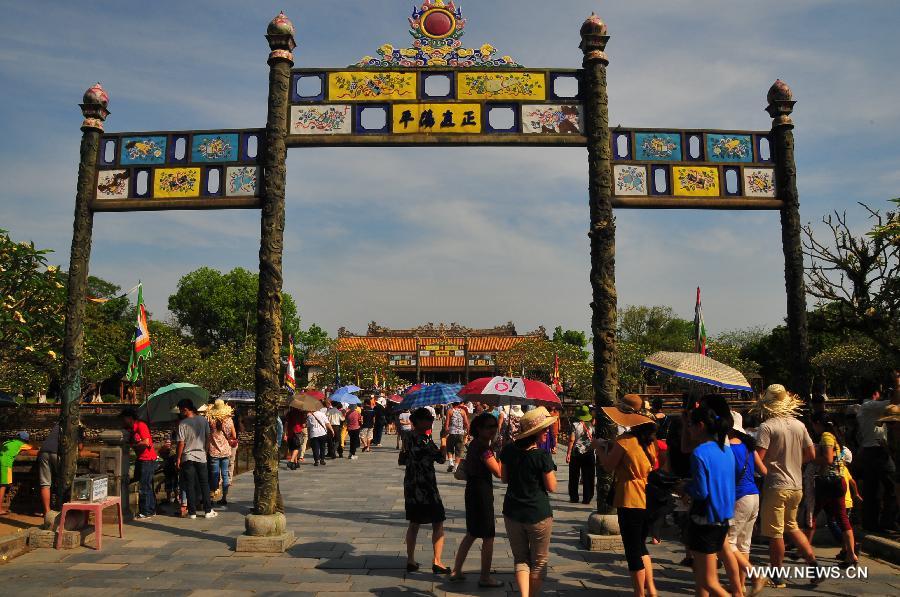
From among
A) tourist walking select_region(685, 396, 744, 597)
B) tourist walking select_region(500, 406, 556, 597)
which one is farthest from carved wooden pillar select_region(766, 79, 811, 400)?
tourist walking select_region(500, 406, 556, 597)

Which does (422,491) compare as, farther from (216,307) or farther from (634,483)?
(216,307)

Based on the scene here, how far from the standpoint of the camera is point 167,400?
12414 mm

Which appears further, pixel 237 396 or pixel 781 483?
pixel 237 396

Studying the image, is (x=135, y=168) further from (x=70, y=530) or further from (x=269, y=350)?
(x=70, y=530)

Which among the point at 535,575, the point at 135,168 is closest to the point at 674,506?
the point at 535,575

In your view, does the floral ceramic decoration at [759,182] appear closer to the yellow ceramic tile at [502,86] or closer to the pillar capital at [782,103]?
the pillar capital at [782,103]

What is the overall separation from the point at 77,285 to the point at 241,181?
267 centimetres

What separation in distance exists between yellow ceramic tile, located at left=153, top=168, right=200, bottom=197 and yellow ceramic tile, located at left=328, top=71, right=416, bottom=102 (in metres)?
2.16

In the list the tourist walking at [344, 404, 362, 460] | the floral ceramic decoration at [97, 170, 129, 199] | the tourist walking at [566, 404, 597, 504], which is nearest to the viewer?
the floral ceramic decoration at [97, 170, 129, 199]

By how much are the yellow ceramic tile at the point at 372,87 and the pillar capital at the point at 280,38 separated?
0.65 meters

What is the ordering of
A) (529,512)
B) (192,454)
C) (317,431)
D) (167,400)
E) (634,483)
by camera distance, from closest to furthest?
(529,512), (634,483), (192,454), (167,400), (317,431)

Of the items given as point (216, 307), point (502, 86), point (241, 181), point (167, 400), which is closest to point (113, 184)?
point (241, 181)

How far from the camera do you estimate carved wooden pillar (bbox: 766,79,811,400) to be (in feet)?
31.4

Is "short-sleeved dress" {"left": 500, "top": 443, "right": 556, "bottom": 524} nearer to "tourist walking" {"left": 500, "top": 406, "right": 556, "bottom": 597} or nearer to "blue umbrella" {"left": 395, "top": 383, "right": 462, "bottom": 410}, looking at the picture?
"tourist walking" {"left": 500, "top": 406, "right": 556, "bottom": 597}
